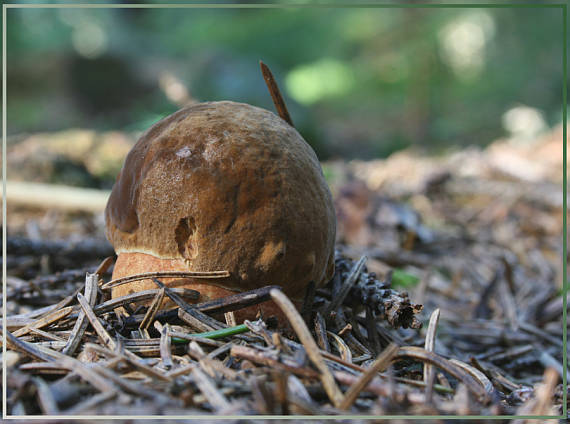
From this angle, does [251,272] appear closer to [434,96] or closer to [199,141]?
[199,141]

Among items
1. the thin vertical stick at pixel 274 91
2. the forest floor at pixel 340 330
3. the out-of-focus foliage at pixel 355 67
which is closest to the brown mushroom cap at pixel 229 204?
the forest floor at pixel 340 330

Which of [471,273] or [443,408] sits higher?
[443,408]

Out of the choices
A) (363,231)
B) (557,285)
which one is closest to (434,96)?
(363,231)

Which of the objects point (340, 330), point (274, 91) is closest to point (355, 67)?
point (274, 91)

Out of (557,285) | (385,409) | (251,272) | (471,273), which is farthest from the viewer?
(471,273)

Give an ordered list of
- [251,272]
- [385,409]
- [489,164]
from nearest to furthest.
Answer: [385,409], [251,272], [489,164]

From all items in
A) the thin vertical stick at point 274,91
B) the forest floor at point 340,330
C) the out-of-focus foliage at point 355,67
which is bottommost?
the forest floor at point 340,330

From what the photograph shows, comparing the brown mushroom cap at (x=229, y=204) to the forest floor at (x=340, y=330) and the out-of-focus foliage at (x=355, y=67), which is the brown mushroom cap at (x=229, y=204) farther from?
the out-of-focus foliage at (x=355, y=67)
